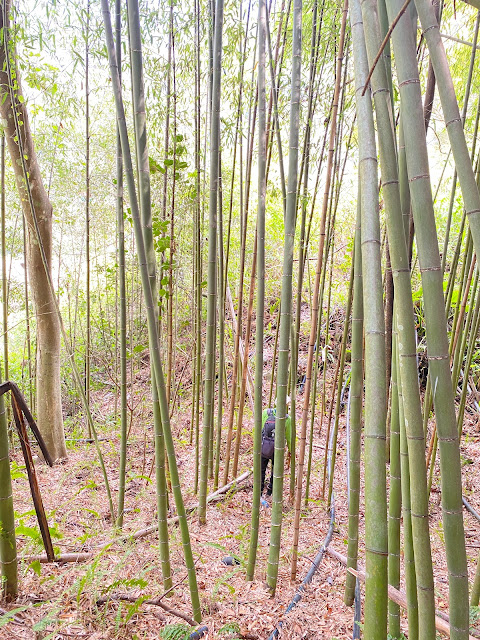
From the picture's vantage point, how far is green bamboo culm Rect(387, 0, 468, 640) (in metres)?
0.63

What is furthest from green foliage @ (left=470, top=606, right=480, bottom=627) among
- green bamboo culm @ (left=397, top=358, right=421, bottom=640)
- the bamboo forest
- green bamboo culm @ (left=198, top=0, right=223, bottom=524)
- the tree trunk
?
the tree trunk

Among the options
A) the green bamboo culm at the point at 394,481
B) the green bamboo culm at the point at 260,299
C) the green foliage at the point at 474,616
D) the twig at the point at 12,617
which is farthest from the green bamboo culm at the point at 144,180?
the green foliage at the point at 474,616

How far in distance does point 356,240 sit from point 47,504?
2.63m

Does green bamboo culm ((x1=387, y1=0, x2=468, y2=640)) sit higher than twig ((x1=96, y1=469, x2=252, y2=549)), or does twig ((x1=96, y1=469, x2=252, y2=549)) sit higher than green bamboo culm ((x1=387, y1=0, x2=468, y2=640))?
green bamboo culm ((x1=387, y1=0, x2=468, y2=640))

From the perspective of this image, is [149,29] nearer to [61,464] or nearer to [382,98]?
[382,98]

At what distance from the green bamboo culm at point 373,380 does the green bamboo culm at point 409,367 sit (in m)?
0.03

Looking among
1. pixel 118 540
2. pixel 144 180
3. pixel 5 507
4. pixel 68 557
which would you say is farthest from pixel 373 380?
pixel 118 540

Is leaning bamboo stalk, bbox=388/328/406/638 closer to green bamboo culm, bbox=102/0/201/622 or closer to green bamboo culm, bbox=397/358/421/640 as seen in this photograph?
green bamboo culm, bbox=397/358/421/640

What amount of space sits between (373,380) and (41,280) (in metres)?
3.55

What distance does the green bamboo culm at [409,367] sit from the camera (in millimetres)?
685

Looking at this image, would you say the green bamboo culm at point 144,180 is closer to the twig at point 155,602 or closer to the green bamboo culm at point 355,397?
the twig at point 155,602

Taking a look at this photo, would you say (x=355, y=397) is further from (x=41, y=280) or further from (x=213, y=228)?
(x=41, y=280)

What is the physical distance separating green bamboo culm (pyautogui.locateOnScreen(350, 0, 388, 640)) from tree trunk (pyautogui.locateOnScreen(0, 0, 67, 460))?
3.14 metres

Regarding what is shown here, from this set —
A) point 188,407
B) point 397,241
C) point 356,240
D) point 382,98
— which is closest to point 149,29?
point 356,240
